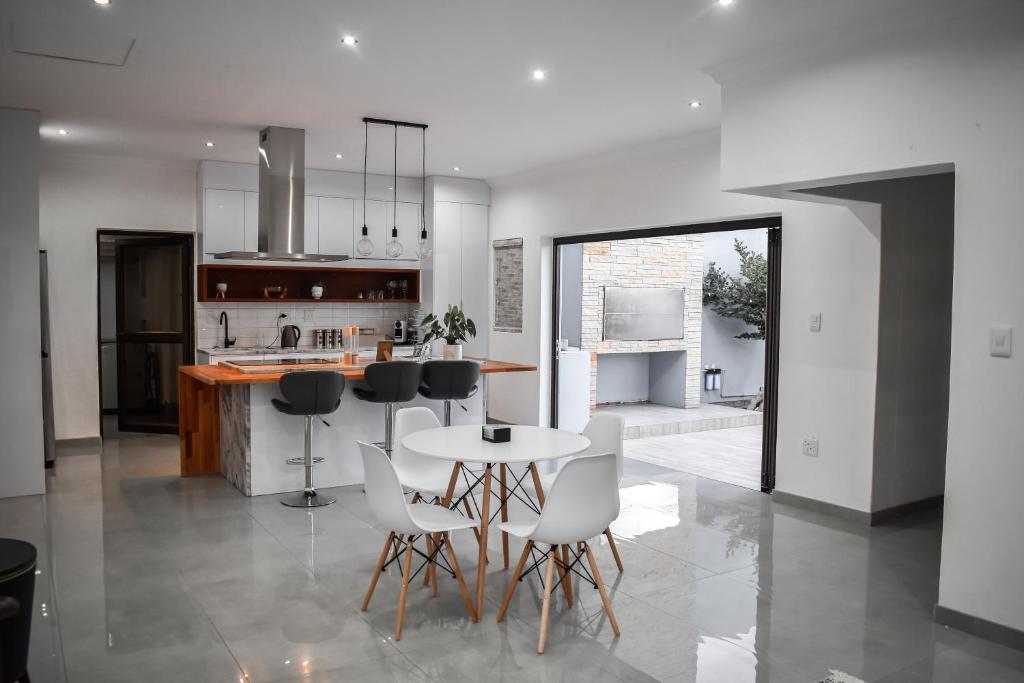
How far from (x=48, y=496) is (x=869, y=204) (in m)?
5.91

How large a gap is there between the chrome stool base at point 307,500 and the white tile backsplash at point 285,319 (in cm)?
320

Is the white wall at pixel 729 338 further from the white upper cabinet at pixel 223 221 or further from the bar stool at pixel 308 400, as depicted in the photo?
the bar stool at pixel 308 400

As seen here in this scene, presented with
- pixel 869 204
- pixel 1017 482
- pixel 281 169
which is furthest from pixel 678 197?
pixel 1017 482

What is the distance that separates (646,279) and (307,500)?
6.22 metres

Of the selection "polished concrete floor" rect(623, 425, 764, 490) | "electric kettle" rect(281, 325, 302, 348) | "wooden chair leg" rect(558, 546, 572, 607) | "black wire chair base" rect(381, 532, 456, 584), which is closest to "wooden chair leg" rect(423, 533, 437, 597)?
"black wire chair base" rect(381, 532, 456, 584)

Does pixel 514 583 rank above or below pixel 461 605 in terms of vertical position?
above

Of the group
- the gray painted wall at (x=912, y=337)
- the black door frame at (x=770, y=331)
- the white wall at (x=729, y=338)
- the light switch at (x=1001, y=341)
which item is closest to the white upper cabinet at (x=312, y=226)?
the black door frame at (x=770, y=331)

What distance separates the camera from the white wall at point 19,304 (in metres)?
5.49

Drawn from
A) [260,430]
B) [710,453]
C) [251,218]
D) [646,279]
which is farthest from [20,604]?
[646,279]

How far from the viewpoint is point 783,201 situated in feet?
18.1

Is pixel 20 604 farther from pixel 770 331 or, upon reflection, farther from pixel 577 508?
pixel 770 331

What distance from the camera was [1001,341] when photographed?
3.30 m

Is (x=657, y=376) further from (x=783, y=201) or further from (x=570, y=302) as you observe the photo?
(x=783, y=201)

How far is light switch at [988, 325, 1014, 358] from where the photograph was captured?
3275 mm
